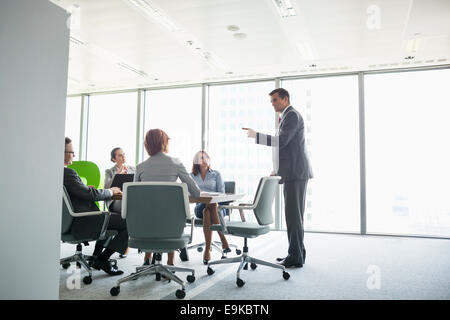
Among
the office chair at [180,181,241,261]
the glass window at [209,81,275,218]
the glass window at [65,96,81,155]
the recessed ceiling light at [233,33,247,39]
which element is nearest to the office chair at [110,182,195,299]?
the office chair at [180,181,241,261]

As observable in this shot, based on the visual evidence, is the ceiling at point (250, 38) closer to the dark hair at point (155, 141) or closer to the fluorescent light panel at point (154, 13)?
the fluorescent light panel at point (154, 13)

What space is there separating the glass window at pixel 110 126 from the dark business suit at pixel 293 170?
4868mm

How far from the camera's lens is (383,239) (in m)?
5.76

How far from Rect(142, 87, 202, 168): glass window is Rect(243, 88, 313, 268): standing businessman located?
12.7 ft

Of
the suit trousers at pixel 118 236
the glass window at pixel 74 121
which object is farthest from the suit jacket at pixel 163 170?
the glass window at pixel 74 121

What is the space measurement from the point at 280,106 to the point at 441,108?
3.91 meters

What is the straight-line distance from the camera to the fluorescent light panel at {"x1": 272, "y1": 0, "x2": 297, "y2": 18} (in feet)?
13.2

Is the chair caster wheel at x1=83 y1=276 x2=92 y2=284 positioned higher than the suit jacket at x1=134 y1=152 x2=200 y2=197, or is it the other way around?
the suit jacket at x1=134 y1=152 x2=200 y2=197

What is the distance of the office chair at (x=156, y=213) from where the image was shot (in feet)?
8.59

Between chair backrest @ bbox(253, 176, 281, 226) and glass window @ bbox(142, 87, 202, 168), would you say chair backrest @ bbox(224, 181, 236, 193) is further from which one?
glass window @ bbox(142, 87, 202, 168)

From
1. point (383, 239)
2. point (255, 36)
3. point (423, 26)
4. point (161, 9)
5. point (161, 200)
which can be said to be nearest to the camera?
point (161, 200)

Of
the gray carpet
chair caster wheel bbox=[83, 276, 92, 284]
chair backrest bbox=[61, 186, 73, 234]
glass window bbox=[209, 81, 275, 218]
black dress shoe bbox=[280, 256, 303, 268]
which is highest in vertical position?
glass window bbox=[209, 81, 275, 218]
